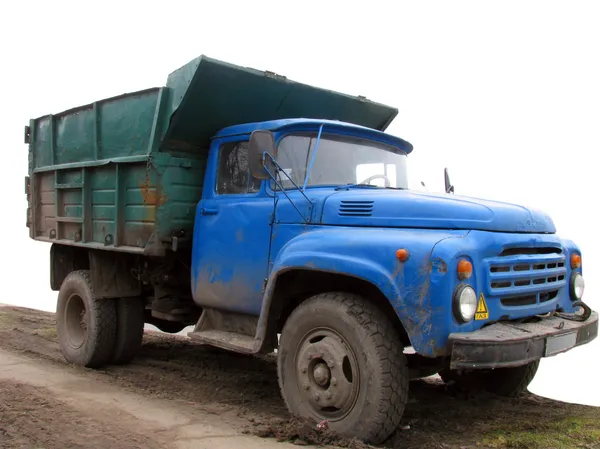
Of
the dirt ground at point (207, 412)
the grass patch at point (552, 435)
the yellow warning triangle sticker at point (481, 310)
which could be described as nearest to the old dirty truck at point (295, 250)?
the yellow warning triangle sticker at point (481, 310)

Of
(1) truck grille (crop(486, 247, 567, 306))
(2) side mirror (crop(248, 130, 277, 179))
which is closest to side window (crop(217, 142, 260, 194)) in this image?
(2) side mirror (crop(248, 130, 277, 179))

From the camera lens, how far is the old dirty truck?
3834 millimetres

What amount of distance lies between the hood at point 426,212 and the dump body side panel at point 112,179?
1981 millimetres

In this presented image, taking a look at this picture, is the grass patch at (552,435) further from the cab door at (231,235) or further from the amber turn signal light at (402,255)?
the cab door at (231,235)

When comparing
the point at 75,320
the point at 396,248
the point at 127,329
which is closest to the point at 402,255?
the point at 396,248

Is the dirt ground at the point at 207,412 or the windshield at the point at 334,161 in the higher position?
the windshield at the point at 334,161

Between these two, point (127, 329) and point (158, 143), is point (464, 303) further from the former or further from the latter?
point (127, 329)

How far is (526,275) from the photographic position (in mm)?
4117

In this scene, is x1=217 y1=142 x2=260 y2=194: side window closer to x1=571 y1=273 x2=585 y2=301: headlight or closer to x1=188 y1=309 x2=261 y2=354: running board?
x1=188 y1=309 x2=261 y2=354: running board

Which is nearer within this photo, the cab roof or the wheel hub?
the wheel hub

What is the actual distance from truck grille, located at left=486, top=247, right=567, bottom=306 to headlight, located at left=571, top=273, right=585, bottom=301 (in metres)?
0.21

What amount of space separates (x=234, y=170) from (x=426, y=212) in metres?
2.13

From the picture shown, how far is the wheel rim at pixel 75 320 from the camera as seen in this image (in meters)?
7.13

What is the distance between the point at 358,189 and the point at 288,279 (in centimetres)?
98
